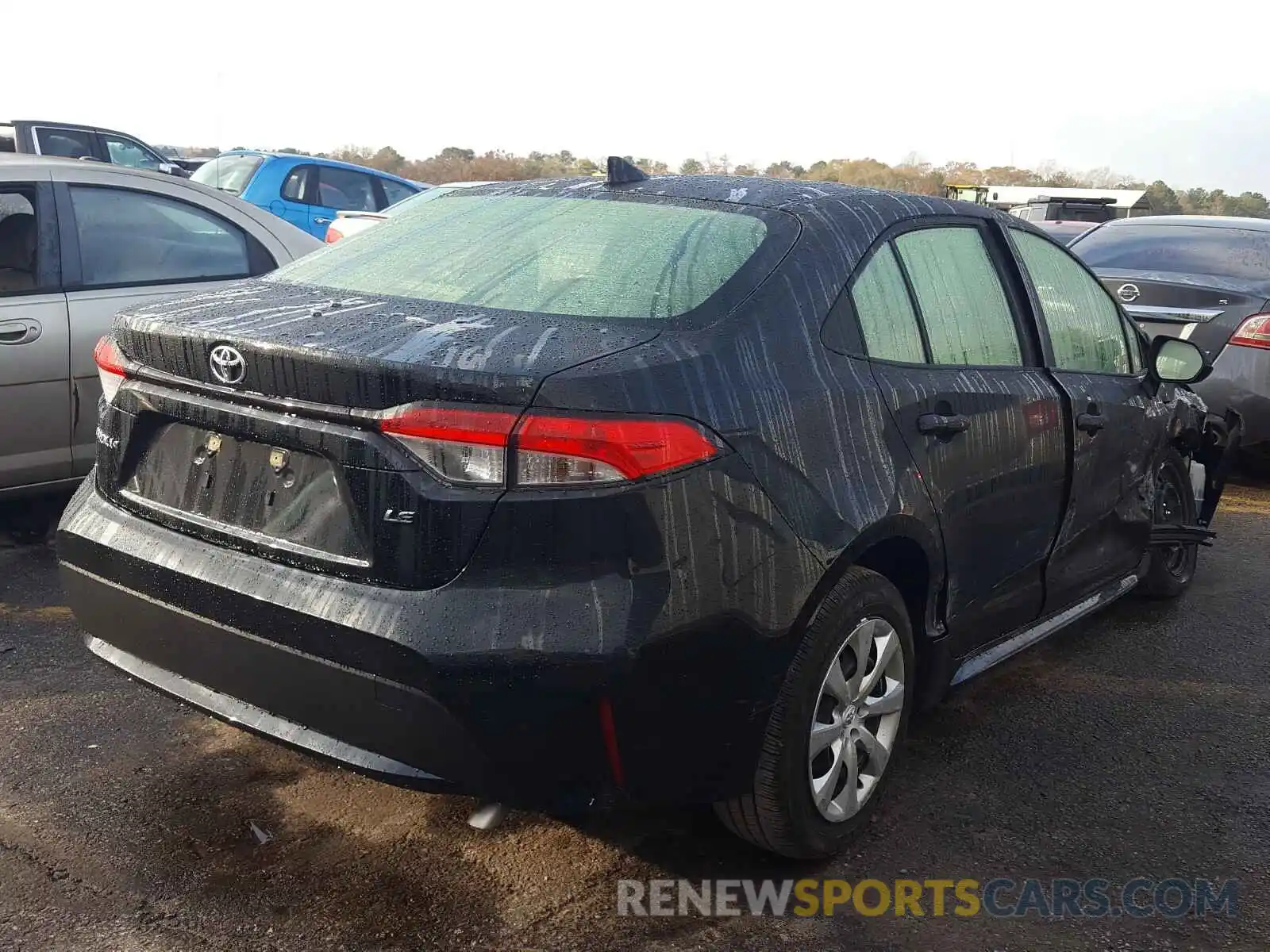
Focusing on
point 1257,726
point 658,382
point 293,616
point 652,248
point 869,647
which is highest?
point 652,248

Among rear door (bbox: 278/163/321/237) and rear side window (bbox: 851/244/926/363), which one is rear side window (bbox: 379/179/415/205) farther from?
rear side window (bbox: 851/244/926/363)

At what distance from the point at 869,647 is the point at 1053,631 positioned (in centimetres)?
129

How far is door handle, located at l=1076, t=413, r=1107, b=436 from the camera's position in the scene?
373 centimetres

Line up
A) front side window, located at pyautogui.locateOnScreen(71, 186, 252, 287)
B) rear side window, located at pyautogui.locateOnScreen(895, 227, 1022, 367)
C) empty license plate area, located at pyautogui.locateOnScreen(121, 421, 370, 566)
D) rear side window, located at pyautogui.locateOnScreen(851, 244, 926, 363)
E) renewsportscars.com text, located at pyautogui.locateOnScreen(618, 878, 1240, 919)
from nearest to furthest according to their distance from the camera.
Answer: empty license plate area, located at pyautogui.locateOnScreen(121, 421, 370, 566), renewsportscars.com text, located at pyautogui.locateOnScreen(618, 878, 1240, 919), rear side window, located at pyautogui.locateOnScreen(851, 244, 926, 363), rear side window, located at pyautogui.locateOnScreen(895, 227, 1022, 367), front side window, located at pyautogui.locateOnScreen(71, 186, 252, 287)

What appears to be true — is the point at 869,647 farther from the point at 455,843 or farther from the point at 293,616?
the point at 293,616

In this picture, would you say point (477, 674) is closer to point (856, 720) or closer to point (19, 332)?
point (856, 720)

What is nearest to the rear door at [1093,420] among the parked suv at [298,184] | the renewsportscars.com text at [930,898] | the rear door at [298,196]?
the renewsportscars.com text at [930,898]

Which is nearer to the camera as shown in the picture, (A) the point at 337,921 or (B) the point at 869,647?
(A) the point at 337,921

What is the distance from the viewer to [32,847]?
287 centimetres

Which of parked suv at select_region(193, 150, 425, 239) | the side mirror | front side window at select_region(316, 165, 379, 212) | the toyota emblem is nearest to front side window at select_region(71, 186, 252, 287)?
the toyota emblem

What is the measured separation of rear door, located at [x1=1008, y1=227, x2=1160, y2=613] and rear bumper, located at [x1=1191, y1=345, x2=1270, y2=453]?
2548 mm

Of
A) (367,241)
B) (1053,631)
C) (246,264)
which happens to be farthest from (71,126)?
(1053,631)

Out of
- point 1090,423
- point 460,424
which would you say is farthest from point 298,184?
point 460,424

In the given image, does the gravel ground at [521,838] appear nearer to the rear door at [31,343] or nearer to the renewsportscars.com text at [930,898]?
the renewsportscars.com text at [930,898]
